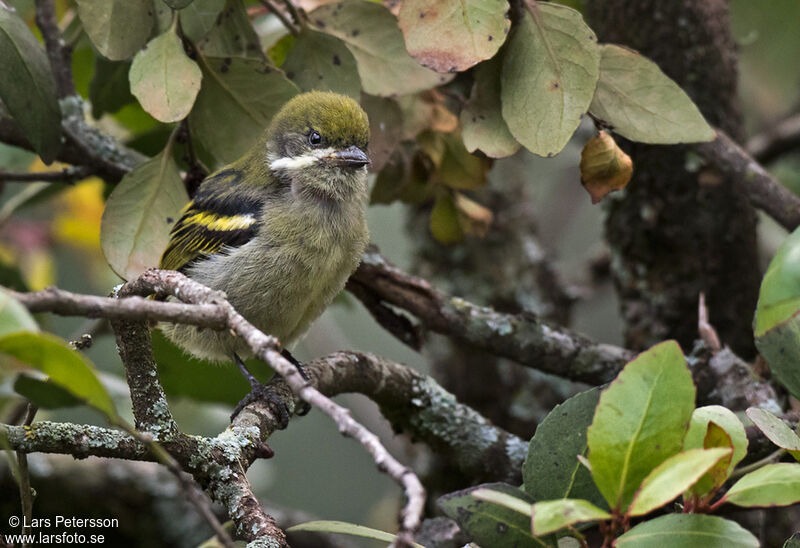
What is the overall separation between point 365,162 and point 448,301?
531mm

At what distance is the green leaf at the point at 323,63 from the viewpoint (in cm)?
236

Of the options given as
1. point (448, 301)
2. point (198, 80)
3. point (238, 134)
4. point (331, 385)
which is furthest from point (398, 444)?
point (198, 80)

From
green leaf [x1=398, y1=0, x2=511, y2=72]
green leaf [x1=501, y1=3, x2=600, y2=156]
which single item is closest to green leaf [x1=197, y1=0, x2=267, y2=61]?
green leaf [x1=398, y1=0, x2=511, y2=72]

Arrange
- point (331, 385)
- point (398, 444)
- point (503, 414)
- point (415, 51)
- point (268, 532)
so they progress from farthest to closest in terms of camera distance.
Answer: point (398, 444), point (503, 414), point (331, 385), point (415, 51), point (268, 532)

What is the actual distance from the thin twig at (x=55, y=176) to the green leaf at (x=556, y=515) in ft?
7.13

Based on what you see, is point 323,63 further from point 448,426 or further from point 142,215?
point 448,426

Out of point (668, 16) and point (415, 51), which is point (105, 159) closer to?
point (415, 51)

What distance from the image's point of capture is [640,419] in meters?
1.29

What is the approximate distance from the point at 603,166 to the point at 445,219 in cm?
85

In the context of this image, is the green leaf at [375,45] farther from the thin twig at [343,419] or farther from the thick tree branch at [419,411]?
the thin twig at [343,419]

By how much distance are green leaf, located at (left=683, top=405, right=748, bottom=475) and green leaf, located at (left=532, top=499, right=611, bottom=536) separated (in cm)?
31

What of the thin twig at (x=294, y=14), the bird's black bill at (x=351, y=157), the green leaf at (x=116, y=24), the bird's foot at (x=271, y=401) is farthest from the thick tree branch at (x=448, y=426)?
the green leaf at (x=116, y=24)

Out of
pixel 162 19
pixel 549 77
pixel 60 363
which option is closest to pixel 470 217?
pixel 549 77

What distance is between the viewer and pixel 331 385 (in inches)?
93.4
